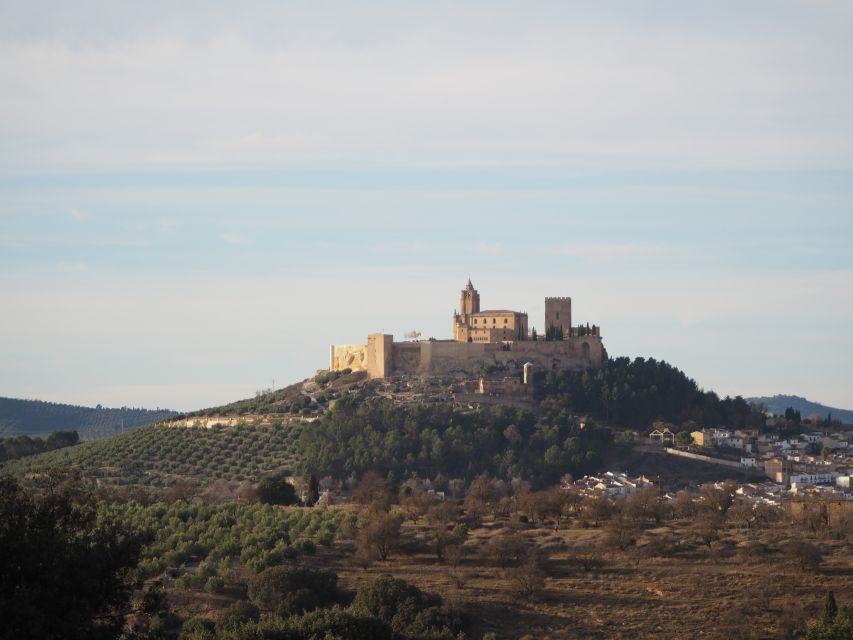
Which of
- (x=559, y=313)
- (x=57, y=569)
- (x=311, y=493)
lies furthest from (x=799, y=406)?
(x=57, y=569)

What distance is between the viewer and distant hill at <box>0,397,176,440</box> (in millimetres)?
103438

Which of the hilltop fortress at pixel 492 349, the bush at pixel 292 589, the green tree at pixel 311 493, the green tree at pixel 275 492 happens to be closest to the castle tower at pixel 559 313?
the hilltop fortress at pixel 492 349

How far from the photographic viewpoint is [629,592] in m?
32.7

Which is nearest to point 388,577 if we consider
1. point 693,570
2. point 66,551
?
point 693,570

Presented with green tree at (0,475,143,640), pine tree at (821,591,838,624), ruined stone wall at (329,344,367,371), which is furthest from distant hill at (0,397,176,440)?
green tree at (0,475,143,640)

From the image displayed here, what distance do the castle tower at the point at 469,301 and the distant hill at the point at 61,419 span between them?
3373cm

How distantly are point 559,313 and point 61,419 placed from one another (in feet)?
164

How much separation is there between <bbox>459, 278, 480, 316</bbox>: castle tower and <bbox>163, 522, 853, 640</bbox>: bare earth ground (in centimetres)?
4656

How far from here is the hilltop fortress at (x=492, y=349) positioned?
77062mm

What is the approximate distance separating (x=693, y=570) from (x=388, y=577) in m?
8.63

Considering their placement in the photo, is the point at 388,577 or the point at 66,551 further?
the point at 388,577

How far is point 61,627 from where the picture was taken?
625 inches

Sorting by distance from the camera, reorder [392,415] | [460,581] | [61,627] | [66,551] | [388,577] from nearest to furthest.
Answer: [61,627], [66,551], [388,577], [460,581], [392,415]

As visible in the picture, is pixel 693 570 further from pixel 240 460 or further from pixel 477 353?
pixel 477 353
